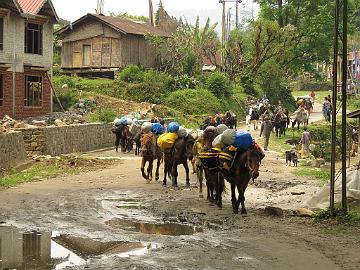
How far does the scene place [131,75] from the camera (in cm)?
4672

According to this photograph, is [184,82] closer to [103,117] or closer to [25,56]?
[103,117]

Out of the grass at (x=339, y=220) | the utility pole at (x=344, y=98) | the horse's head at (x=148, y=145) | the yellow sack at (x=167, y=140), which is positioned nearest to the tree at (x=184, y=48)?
the horse's head at (x=148, y=145)

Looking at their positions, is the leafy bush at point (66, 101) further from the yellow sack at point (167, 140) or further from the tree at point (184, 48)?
the yellow sack at point (167, 140)

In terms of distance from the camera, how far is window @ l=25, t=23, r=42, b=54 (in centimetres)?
3638

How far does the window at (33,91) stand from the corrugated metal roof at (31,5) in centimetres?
379

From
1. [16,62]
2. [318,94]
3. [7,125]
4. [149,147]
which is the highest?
[16,62]

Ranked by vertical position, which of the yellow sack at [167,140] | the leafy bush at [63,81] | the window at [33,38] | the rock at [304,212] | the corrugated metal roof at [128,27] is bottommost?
the rock at [304,212]

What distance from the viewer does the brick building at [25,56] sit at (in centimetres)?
3437

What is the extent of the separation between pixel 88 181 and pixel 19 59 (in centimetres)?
1788

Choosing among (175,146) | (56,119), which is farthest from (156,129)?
(56,119)

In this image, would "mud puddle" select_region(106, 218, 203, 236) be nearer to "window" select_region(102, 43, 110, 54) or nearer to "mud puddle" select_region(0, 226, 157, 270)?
"mud puddle" select_region(0, 226, 157, 270)

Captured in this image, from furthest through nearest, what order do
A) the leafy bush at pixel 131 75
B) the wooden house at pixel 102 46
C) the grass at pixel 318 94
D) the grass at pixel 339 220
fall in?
1. the grass at pixel 318 94
2. the wooden house at pixel 102 46
3. the leafy bush at pixel 131 75
4. the grass at pixel 339 220

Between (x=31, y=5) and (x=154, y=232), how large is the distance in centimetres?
2704

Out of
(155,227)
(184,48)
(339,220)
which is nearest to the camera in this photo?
(155,227)
